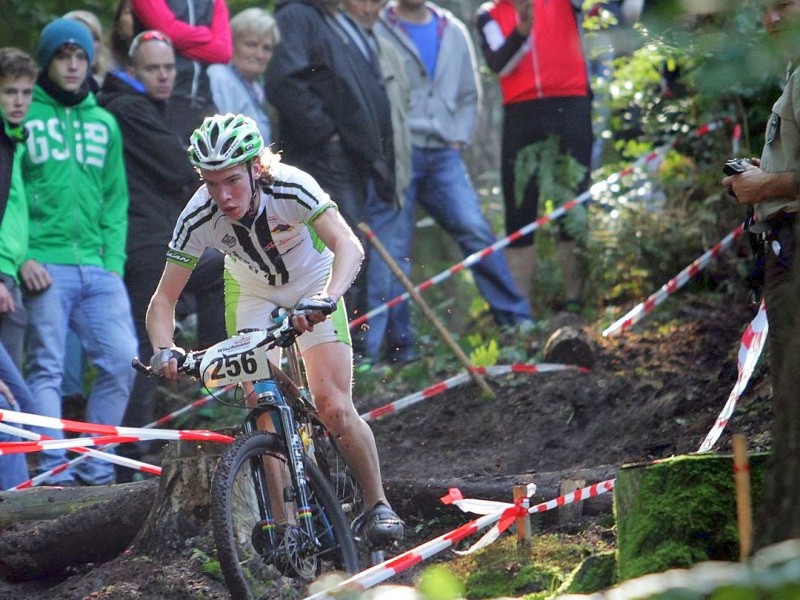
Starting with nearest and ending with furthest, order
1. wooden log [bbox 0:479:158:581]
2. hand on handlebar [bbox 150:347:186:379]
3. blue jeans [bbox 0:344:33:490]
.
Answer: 1. hand on handlebar [bbox 150:347:186:379]
2. wooden log [bbox 0:479:158:581]
3. blue jeans [bbox 0:344:33:490]

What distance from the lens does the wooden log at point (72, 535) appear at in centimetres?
750

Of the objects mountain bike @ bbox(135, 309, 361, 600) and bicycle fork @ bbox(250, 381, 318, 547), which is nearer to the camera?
mountain bike @ bbox(135, 309, 361, 600)

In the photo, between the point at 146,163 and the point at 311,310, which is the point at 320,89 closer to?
the point at 146,163

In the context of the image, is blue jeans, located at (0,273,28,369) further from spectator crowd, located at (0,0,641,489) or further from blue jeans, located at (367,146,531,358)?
blue jeans, located at (367,146,531,358)

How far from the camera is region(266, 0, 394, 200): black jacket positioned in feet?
34.6

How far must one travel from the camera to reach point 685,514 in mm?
4992

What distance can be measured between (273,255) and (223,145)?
2.32 ft

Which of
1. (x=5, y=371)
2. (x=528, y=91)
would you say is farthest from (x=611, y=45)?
(x=528, y=91)

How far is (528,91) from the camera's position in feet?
37.9

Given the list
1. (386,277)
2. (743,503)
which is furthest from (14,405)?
(743,503)

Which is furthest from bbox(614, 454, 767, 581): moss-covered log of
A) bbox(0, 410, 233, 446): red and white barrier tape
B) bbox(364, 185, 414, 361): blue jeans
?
bbox(364, 185, 414, 361): blue jeans

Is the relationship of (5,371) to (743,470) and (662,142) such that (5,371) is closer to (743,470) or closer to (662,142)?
(743,470)

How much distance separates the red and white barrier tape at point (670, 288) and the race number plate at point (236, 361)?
4.90 m

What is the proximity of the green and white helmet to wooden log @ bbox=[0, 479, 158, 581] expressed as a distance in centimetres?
216
